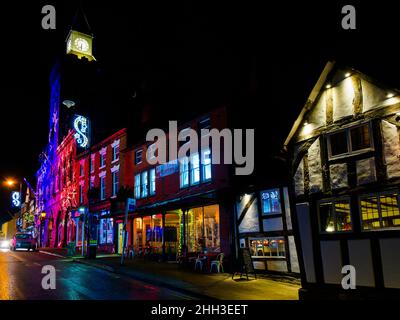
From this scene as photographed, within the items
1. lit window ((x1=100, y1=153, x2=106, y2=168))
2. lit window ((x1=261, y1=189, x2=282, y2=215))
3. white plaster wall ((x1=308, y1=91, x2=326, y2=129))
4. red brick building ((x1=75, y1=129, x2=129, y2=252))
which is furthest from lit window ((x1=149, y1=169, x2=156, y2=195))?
white plaster wall ((x1=308, y1=91, x2=326, y2=129))

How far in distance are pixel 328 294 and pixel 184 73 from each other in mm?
19472

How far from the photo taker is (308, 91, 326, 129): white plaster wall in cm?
1095

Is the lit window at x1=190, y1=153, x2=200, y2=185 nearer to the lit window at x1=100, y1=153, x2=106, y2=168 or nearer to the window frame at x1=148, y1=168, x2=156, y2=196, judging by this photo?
the window frame at x1=148, y1=168, x2=156, y2=196

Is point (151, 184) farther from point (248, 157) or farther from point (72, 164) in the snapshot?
point (72, 164)

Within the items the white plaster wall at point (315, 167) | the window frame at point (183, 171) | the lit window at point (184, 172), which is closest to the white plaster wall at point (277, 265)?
the white plaster wall at point (315, 167)

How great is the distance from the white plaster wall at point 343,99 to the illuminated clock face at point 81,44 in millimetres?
47065

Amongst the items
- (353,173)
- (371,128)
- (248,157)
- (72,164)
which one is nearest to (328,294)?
(353,173)

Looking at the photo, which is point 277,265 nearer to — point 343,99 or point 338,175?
point 338,175

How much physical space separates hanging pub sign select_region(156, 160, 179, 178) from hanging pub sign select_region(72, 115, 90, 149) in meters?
16.1

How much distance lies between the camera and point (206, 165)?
19.3 meters

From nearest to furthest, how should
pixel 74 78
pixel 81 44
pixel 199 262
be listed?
pixel 199 262, pixel 81 44, pixel 74 78

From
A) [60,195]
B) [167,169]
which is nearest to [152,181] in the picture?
[167,169]

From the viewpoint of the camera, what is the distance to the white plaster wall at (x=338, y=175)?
10.2 metres

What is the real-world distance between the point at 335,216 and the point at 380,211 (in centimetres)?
134
